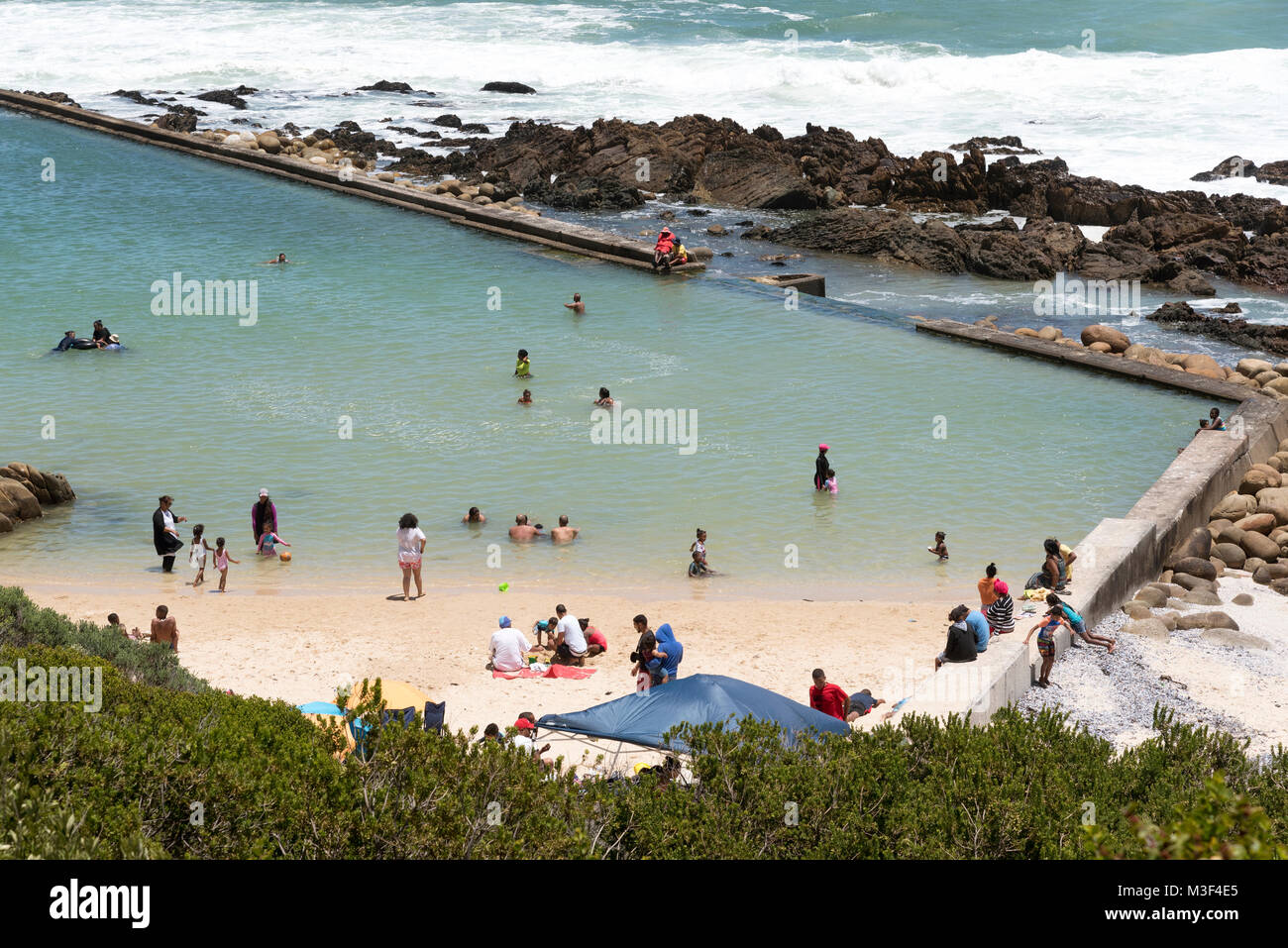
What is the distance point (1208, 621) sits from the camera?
1453 cm

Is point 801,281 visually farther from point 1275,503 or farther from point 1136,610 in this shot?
point 1136,610

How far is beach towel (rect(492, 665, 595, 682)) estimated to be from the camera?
45.6 ft

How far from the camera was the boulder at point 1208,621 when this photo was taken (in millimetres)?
14508

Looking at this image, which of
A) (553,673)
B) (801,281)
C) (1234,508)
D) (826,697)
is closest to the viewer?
(826,697)

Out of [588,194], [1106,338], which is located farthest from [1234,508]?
[588,194]

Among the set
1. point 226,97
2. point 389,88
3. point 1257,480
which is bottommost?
point 1257,480

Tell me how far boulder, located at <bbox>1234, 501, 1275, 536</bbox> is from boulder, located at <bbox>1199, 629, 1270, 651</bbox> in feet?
11.9

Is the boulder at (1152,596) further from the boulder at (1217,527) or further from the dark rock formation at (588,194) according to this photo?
the dark rock formation at (588,194)

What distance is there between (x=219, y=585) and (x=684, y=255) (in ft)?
52.0

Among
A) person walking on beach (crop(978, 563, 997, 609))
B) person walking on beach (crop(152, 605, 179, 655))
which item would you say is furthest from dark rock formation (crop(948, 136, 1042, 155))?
person walking on beach (crop(152, 605, 179, 655))

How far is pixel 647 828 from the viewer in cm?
788

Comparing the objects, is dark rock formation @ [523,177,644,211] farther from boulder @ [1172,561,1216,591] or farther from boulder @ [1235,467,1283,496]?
boulder @ [1172,561,1216,591]

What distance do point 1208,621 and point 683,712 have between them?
21.1 ft
